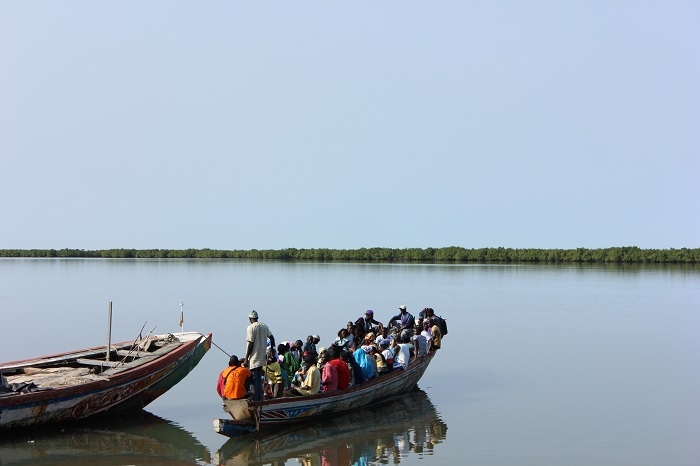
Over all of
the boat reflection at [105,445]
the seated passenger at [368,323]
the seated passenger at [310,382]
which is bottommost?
the boat reflection at [105,445]

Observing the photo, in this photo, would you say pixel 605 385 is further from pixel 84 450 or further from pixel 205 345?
pixel 84 450

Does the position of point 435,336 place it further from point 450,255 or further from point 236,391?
point 450,255

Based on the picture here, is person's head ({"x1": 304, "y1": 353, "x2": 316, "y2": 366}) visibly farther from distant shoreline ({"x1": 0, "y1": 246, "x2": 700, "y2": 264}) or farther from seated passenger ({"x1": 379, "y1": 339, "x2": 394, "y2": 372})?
distant shoreline ({"x1": 0, "y1": 246, "x2": 700, "y2": 264})

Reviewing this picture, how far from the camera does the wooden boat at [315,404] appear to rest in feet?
41.0

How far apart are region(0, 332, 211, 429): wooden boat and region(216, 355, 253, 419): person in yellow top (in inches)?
89.6

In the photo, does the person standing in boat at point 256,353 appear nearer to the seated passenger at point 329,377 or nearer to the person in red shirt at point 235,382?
the person in red shirt at point 235,382

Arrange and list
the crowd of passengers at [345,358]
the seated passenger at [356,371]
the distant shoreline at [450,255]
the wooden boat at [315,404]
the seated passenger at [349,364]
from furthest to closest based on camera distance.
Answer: the distant shoreline at [450,255] → the seated passenger at [356,371] → the seated passenger at [349,364] → the crowd of passengers at [345,358] → the wooden boat at [315,404]

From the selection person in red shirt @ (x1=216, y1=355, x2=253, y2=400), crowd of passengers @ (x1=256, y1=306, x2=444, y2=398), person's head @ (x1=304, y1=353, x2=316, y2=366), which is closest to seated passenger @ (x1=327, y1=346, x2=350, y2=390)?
crowd of passengers @ (x1=256, y1=306, x2=444, y2=398)

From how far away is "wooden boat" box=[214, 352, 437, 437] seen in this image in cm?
1249

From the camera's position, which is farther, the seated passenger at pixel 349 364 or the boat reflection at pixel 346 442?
the seated passenger at pixel 349 364

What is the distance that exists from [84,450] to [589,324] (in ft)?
69.9

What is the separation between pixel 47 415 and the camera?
12664 mm

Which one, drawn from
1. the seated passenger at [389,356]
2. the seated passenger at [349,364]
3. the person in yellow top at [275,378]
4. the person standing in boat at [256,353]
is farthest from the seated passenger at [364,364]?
the person standing in boat at [256,353]

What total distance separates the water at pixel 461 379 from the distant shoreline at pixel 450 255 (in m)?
43.5
